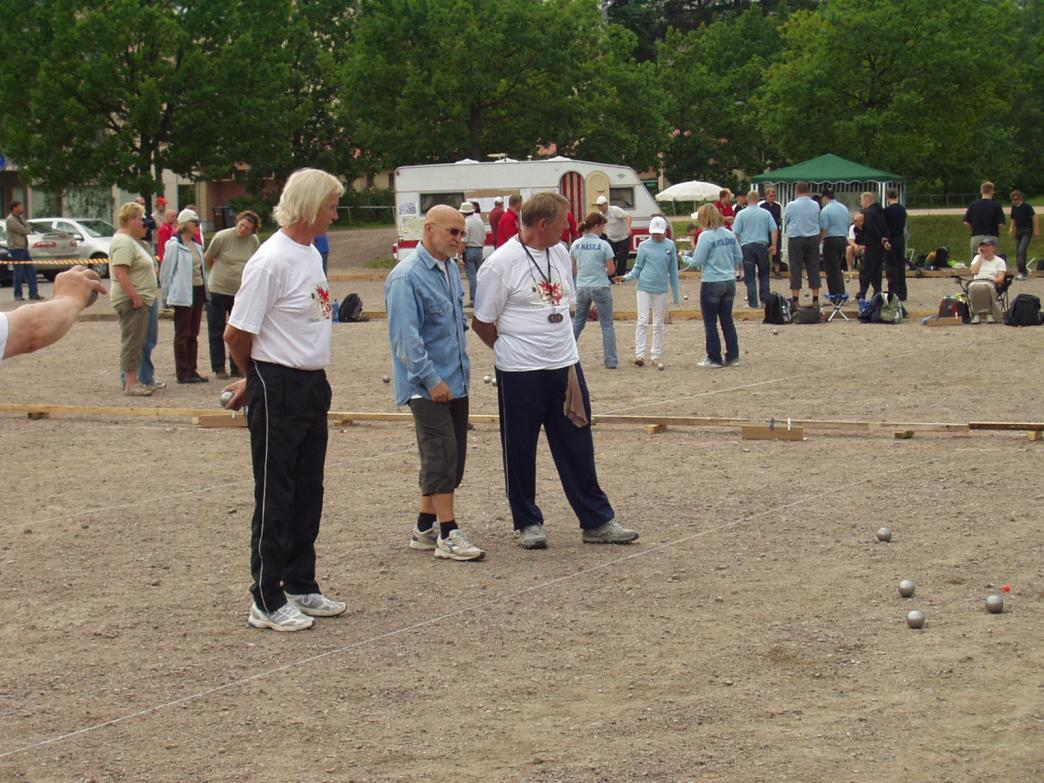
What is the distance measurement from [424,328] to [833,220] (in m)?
16.8

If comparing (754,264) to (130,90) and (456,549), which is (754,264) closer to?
(456,549)

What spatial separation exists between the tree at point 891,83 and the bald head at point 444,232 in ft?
134

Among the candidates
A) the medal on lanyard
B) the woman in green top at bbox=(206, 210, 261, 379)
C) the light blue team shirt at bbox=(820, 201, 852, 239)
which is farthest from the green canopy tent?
the medal on lanyard

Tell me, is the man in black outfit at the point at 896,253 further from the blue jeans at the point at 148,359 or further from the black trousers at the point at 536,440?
the black trousers at the point at 536,440

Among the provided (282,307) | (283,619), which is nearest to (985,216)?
(282,307)

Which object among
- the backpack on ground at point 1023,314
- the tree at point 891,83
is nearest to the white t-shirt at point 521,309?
the backpack on ground at point 1023,314

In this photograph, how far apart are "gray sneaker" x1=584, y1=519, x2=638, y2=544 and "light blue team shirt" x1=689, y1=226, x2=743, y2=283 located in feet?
26.9

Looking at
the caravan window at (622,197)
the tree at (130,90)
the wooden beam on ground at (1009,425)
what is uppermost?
the tree at (130,90)

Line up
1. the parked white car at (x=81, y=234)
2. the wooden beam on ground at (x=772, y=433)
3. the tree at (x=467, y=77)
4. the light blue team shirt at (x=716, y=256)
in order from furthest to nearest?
the tree at (x=467, y=77)
the parked white car at (x=81, y=234)
the light blue team shirt at (x=716, y=256)
the wooden beam on ground at (x=772, y=433)

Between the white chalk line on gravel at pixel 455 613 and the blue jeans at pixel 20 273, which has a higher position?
the blue jeans at pixel 20 273

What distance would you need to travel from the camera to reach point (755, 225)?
2245cm

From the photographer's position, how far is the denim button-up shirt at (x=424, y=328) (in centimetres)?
791

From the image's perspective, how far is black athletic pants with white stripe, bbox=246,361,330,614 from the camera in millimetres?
6785

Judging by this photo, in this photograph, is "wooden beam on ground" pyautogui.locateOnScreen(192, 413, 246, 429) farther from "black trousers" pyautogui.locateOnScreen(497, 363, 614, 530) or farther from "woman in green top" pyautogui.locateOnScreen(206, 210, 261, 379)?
"black trousers" pyautogui.locateOnScreen(497, 363, 614, 530)
